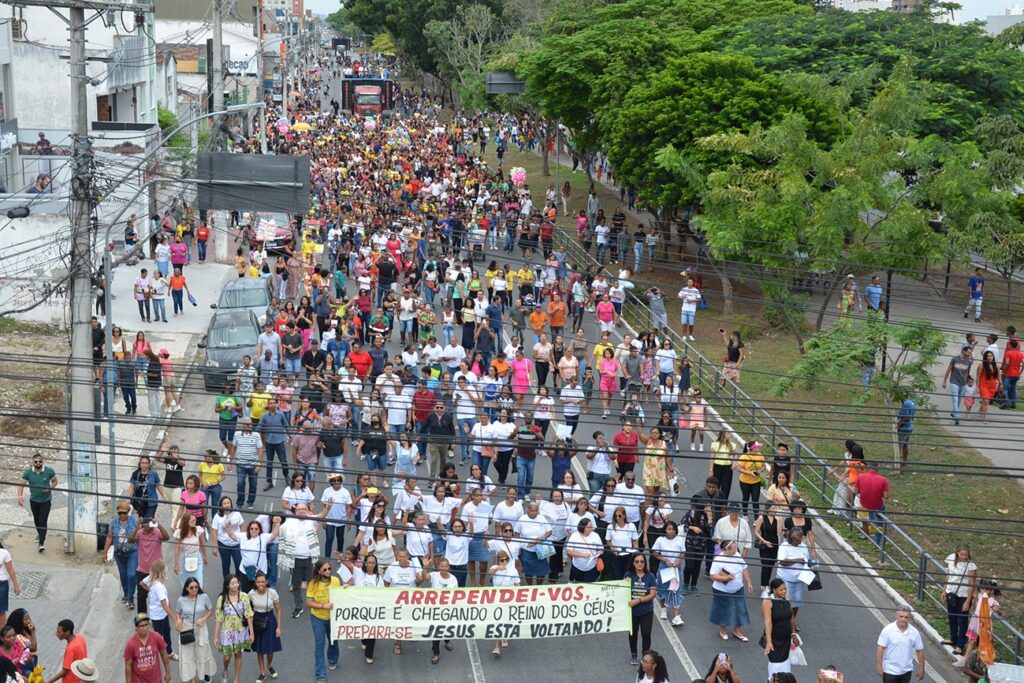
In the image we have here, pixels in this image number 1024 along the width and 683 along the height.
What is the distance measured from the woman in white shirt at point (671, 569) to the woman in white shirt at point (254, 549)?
4.26 metres

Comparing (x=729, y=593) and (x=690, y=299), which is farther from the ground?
(x=690, y=299)

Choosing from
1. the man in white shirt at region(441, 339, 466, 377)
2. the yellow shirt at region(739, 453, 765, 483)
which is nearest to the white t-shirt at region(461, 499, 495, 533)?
the yellow shirt at region(739, 453, 765, 483)

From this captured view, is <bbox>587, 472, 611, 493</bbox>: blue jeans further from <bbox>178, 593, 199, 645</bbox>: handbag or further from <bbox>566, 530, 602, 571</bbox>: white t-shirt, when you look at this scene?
<bbox>178, 593, 199, 645</bbox>: handbag

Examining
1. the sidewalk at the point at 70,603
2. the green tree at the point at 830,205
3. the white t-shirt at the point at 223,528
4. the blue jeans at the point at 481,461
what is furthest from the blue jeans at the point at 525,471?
the green tree at the point at 830,205

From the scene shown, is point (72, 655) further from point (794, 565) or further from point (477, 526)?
point (794, 565)

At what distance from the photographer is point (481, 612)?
14.7 metres

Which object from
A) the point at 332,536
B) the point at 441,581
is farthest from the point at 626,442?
the point at 441,581

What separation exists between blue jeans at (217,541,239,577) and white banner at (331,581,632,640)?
5.72ft

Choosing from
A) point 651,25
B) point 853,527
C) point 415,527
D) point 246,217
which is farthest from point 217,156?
point 651,25

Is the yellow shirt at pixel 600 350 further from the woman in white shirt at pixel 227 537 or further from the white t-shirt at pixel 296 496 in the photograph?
the woman in white shirt at pixel 227 537

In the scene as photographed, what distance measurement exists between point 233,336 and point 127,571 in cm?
982

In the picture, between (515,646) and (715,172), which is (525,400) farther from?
(715,172)

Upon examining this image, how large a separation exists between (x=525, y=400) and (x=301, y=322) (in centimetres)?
502

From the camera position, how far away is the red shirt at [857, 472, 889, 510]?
1667 centimetres
